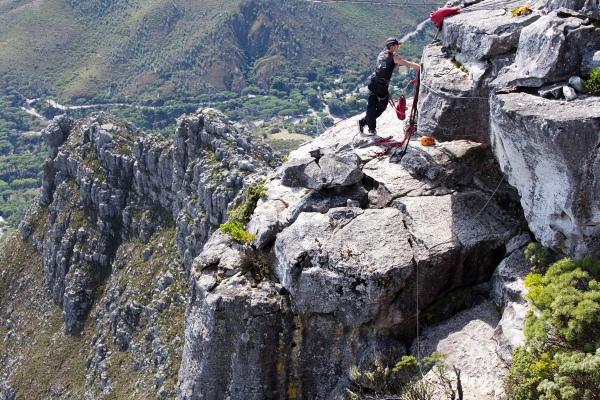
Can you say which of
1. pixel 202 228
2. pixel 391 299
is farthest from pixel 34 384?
pixel 391 299

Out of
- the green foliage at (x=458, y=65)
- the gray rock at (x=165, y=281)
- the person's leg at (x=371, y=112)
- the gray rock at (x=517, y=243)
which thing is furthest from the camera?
the gray rock at (x=165, y=281)

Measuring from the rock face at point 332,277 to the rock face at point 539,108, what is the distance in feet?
7.38

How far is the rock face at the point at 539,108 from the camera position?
45.0 ft

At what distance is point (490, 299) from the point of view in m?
17.5

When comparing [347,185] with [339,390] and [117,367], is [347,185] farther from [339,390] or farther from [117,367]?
[117,367]

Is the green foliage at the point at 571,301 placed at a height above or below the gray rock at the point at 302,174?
below

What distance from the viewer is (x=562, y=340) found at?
44.1 ft

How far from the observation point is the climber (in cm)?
2109

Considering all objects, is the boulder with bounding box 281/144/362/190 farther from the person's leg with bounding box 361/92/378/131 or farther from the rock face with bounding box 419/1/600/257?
the rock face with bounding box 419/1/600/257

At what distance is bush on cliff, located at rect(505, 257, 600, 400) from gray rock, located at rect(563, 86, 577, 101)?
4.09 meters

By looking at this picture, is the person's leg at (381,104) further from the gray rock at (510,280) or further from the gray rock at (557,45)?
the gray rock at (510,280)

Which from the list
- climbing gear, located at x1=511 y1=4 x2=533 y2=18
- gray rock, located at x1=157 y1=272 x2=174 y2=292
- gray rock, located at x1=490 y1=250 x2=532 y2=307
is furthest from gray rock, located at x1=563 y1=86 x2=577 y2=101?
gray rock, located at x1=157 y1=272 x2=174 y2=292

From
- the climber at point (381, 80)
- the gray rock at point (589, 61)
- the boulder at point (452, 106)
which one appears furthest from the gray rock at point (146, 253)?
the gray rock at point (589, 61)

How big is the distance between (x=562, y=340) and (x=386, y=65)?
12007 millimetres
